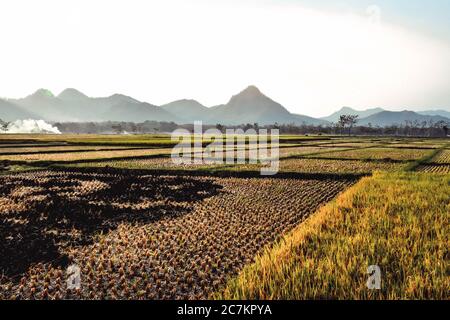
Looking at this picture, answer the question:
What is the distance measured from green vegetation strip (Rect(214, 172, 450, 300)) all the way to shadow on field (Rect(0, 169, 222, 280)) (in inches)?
152

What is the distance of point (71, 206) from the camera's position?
39.8 feet

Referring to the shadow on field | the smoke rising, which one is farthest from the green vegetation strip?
the smoke rising

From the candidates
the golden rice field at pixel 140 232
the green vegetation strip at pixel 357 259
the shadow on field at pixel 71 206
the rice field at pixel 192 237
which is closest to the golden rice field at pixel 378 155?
the rice field at pixel 192 237

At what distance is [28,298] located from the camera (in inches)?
207

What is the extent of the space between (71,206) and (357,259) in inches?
369

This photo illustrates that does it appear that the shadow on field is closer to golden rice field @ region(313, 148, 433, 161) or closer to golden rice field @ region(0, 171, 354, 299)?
golden rice field @ region(0, 171, 354, 299)

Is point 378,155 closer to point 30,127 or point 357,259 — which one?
point 357,259

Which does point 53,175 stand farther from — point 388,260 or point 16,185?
point 388,260

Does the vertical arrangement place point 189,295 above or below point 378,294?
below

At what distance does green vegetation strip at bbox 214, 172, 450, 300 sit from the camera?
Result: 4.56 meters

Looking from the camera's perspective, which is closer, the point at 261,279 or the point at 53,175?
the point at 261,279

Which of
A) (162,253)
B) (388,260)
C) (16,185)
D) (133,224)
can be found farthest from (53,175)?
(388,260)
